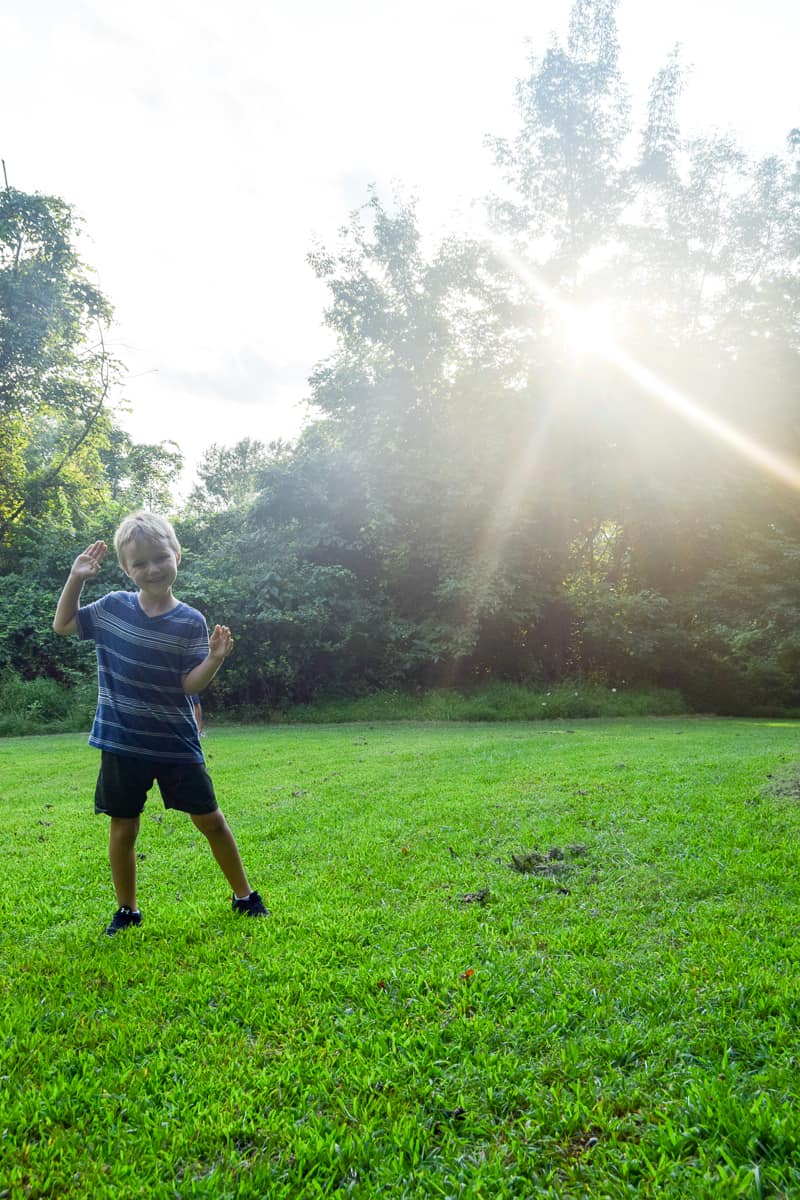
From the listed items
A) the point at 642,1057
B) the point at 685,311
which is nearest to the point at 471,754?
the point at 642,1057

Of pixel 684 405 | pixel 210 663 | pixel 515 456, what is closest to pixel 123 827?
pixel 210 663

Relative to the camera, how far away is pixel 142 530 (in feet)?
10.3

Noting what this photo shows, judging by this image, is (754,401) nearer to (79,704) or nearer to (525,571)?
(525,571)

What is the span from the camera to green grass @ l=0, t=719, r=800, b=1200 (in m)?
1.73

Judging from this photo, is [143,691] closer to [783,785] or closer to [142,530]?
[142,530]

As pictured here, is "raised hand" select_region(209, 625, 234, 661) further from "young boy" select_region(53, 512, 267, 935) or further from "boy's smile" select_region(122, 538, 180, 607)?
"boy's smile" select_region(122, 538, 180, 607)

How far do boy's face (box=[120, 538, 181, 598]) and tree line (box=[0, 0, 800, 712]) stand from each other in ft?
40.1

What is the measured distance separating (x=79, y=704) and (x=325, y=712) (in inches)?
202

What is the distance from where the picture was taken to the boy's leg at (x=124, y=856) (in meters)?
3.11

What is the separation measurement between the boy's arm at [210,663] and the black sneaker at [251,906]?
42.2 inches

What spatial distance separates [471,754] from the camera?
894cm

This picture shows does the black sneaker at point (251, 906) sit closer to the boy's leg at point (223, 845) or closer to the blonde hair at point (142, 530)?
the boy's leg at point (223, 845)

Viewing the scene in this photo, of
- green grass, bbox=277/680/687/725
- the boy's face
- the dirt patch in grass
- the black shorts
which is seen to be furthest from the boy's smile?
green grass, bbox=277/680/687/725

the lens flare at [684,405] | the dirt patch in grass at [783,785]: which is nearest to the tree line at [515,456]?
the lens flare at [684,405]
